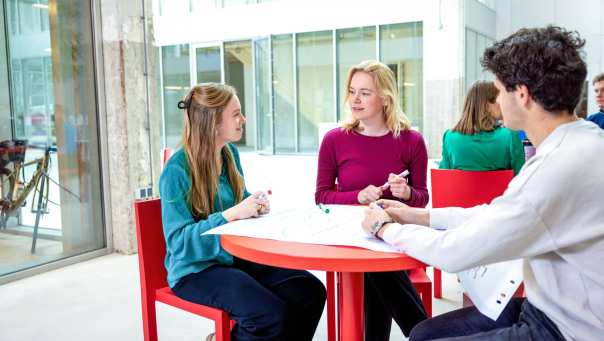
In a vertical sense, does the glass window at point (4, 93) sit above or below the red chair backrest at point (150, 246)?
above

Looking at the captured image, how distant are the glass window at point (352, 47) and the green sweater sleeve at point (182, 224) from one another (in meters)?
8.99

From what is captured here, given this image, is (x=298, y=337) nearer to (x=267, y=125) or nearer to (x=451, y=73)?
(x=451, y=73)

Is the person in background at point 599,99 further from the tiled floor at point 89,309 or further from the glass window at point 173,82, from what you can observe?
the glass window at point 173,82

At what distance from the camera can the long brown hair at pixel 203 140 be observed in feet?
6.45

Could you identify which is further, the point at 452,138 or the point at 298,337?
the point at 452,138

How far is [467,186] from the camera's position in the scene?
278cm

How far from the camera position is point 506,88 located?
1274 millimetres

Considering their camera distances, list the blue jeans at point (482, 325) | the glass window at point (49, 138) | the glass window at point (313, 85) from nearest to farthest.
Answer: the blue jeans at point (482, 325) < the glass window at point (49, 138) < the glass window at point (313, 85)

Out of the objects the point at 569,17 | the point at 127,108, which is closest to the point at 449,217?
the point at 127,108

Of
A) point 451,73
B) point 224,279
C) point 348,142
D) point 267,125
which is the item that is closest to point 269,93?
point 267,125

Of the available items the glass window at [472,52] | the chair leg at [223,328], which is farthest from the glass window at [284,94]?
the chair leg at [223,328]

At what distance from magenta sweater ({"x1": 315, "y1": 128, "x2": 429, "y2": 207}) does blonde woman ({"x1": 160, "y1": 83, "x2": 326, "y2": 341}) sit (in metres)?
0.53

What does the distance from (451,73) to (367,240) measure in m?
8.85

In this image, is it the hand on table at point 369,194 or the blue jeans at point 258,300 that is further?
the hand on table at point 369,194
